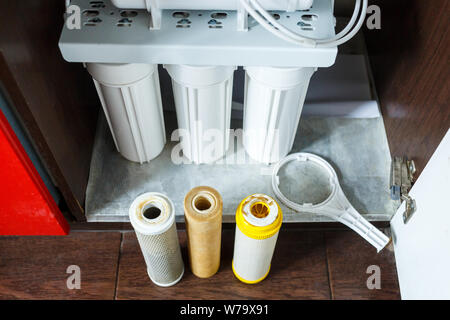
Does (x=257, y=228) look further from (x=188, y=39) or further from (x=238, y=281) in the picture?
(x=188, y=39)

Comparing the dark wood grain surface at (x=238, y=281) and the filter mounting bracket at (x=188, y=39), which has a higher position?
the filter mounting bracket at (x=188, y=39)

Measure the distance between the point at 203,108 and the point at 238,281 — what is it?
38 centimetres

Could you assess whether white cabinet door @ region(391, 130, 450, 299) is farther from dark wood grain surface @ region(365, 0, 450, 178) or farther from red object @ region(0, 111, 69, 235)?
red object @ region(0, 111, 69, 235)

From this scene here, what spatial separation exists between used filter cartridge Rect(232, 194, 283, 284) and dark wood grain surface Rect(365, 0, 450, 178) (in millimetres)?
313

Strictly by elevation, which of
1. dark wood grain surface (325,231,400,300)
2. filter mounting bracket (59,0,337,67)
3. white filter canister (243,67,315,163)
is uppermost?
filter mounting bracket (59,0,337,67)

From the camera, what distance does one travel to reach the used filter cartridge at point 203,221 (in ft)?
2.72

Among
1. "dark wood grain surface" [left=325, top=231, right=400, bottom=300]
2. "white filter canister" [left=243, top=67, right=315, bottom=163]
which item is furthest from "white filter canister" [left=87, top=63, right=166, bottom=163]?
"dark wood grain surface" [left=325, top=231, right=400, bottom=300]

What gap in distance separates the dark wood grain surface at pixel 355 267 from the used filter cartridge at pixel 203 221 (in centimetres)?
27

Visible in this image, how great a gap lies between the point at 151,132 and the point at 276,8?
1.24 feet

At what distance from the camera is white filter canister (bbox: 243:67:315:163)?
88 cm

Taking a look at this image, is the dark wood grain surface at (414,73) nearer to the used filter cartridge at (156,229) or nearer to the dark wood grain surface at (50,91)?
the used filter cartridge at (156,229)

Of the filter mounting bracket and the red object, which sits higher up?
the filter mounting bracket

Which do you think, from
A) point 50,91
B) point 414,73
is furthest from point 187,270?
point 414,73
